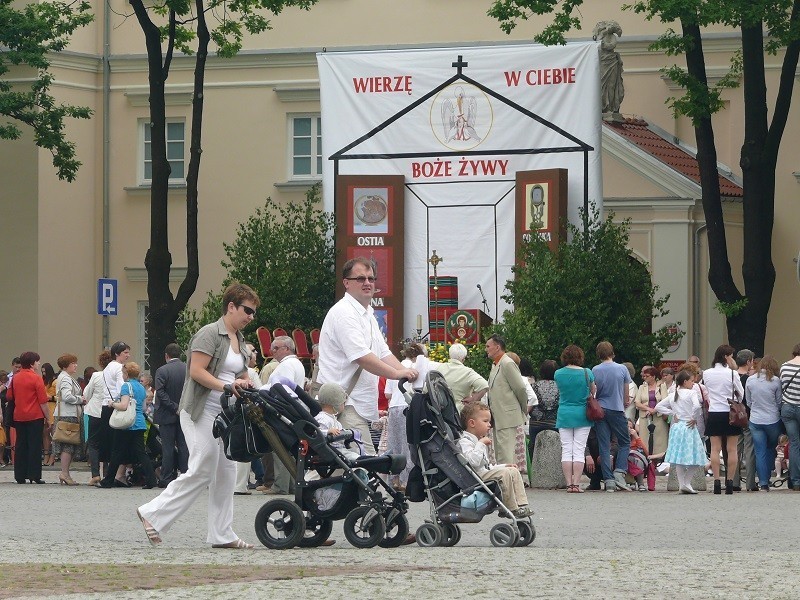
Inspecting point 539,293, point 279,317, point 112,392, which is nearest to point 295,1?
point 279,317

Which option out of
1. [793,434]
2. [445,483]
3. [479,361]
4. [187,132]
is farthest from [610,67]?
[445,483]

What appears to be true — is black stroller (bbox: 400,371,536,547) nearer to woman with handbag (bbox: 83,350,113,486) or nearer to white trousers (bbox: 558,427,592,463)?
white trousers (bbox: 558,427,592,463)

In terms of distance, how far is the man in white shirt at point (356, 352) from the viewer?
14250 mm

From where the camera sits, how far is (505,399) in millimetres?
23016

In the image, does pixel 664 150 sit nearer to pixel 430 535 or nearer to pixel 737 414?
pixel 737 414

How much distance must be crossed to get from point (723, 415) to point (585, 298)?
21.7 feet

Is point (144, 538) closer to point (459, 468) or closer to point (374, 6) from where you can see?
point (459, 468)

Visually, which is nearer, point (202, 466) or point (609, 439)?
point (202, 466)

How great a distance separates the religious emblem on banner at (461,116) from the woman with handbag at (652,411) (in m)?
5.97

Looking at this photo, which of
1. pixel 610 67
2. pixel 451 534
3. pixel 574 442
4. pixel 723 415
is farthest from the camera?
pixel 610 67

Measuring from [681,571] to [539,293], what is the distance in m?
17.1

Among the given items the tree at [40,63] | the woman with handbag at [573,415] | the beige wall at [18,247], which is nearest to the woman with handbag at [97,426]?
the woman with handbag at [573,415]

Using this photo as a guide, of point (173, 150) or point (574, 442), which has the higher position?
point (173, 150)

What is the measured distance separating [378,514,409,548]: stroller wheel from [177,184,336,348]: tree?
17.5 meters
